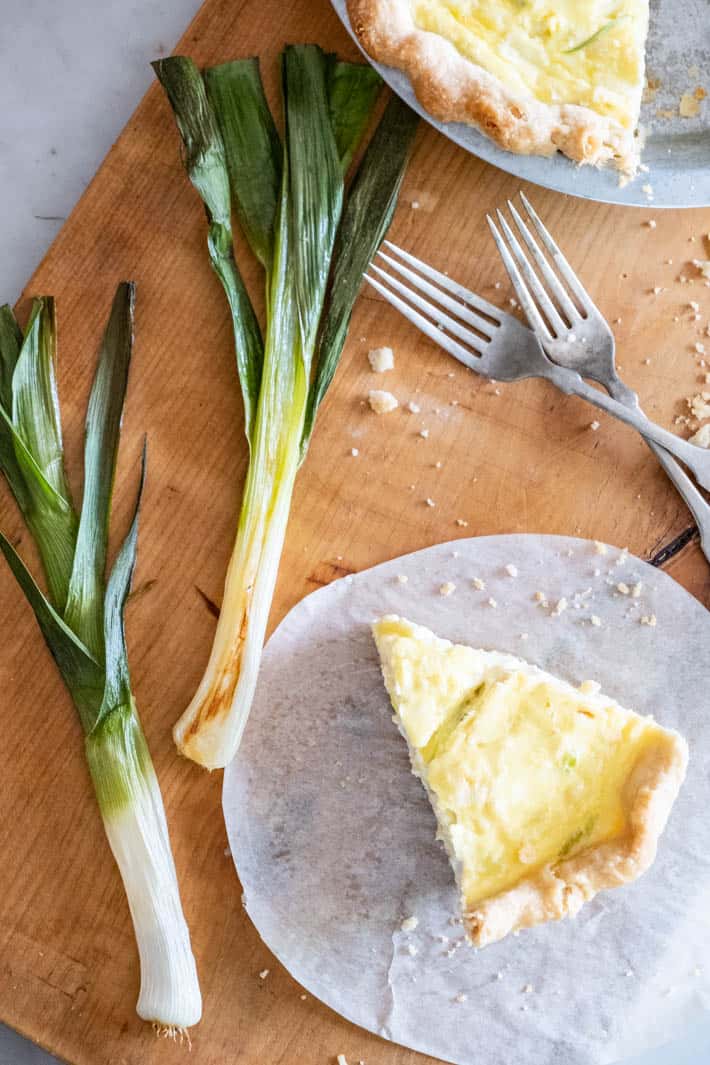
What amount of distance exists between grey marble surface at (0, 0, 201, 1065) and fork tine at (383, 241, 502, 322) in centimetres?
97

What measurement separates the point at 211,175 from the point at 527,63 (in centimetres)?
68

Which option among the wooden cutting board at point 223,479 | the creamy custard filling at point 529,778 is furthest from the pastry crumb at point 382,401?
the creamy custard filling at point 529,778

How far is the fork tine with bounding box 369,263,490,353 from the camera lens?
77.5 inches

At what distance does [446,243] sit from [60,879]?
5.27 feet

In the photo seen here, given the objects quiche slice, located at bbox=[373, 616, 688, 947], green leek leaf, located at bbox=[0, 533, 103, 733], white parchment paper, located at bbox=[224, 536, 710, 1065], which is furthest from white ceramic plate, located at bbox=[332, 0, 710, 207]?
green leek leaf, located at bbox=[0, 533, 103, 733]

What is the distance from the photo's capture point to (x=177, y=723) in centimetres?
199

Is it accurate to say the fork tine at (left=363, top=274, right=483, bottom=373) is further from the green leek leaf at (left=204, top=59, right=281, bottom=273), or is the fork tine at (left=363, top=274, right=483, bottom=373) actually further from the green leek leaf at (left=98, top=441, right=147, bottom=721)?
the green leek leaf at (left=98, top=441, right=147, bottom=721)

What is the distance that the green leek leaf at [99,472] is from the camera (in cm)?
199

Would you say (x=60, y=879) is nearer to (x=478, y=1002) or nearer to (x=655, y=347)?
(x=478, y=1002)

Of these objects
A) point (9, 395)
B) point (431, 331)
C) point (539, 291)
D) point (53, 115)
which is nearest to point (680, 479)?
point (539, 291)

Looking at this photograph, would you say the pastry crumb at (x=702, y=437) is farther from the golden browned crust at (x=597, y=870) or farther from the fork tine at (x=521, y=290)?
the golden browned crust at (x=597, y=870)

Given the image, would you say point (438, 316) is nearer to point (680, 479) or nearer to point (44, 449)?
point (680, 479)

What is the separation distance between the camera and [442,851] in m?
1.98

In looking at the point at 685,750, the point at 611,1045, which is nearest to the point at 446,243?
the point at 685,750
